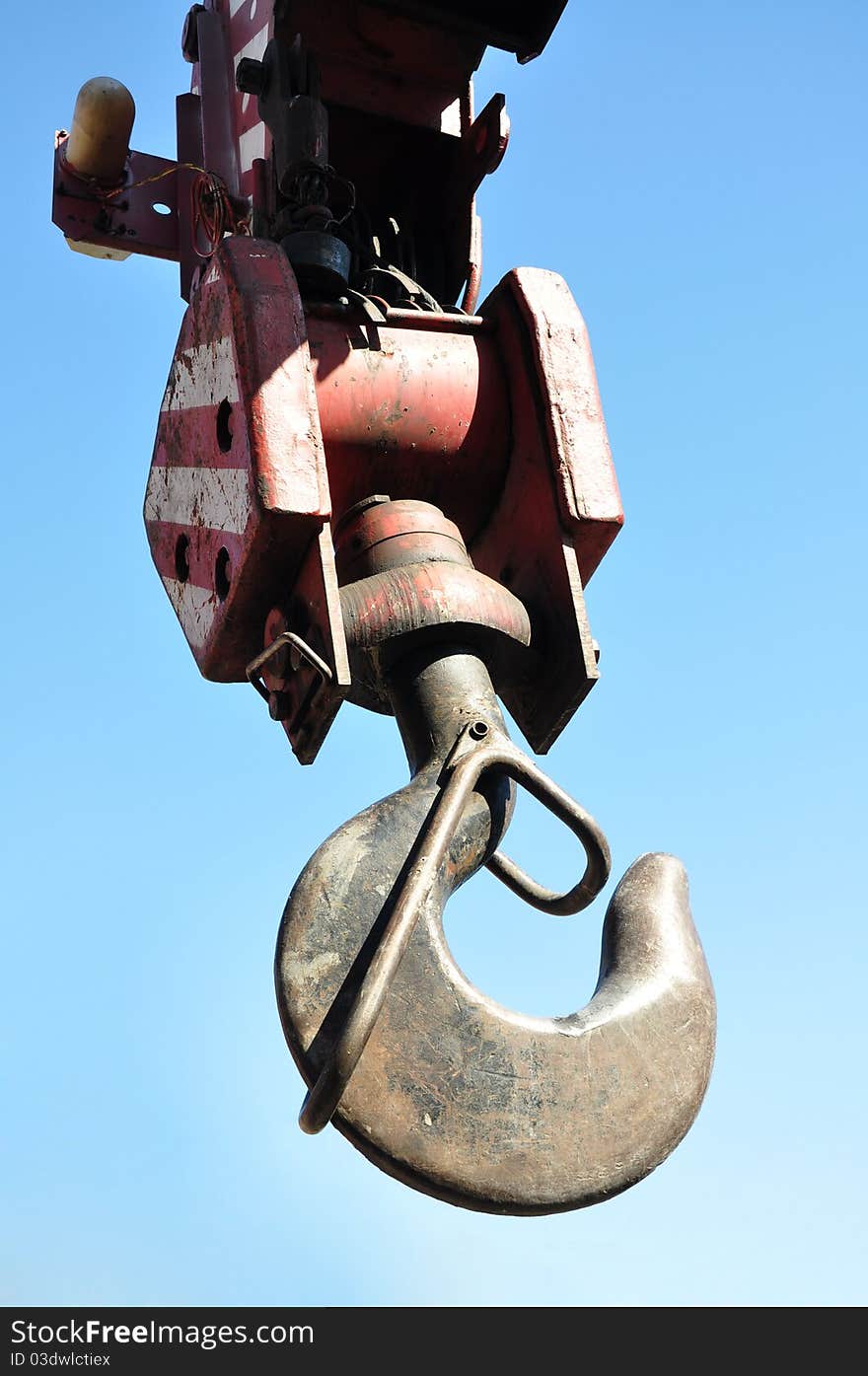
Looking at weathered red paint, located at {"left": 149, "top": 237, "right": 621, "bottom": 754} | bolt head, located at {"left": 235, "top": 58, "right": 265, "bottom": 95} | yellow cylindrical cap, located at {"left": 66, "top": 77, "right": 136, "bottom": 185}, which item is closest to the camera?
weathered red paint, located at {"left": 149, "top": 237, "right": 621, "bottom": 754}

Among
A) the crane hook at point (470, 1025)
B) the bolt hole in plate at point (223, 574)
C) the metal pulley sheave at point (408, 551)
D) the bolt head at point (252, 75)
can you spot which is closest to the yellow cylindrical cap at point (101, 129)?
the metal pulley sheave at point (408, 551)

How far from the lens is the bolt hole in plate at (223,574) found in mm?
2500

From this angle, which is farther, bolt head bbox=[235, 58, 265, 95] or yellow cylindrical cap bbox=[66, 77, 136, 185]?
yellow cylindrical cap bbox=[66, 77, 136, 185]

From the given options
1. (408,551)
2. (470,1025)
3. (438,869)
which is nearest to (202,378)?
(408,551)

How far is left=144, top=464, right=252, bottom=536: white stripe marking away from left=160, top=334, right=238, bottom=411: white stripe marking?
0.38ft

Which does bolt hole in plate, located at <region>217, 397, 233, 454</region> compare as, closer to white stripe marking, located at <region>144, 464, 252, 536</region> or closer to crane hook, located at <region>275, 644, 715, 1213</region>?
white stripe marking, located at <region>144, 464, 252, 536</region>

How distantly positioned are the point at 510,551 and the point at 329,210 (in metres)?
0.70

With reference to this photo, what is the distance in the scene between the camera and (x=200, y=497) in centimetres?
264

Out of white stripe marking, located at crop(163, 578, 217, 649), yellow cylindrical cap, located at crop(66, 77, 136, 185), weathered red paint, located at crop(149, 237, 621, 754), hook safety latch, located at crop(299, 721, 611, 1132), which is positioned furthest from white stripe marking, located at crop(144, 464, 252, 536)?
yellow cylindrical cap, located at crop(66, 77, 136, 185)

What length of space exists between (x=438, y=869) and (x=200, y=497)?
2.96 feet

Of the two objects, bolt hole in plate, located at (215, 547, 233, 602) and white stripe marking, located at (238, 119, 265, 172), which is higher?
white stripe marking, located at (238, 119, 265, 172)

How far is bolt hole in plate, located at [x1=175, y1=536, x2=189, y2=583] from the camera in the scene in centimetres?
274

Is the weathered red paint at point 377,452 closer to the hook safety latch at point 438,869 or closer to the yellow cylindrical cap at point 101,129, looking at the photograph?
the hook safety latch at point 438,869

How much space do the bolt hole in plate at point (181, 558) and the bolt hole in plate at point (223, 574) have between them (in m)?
0.19
